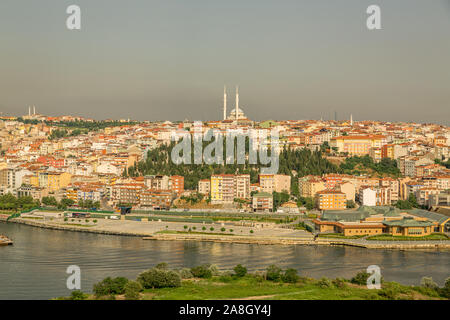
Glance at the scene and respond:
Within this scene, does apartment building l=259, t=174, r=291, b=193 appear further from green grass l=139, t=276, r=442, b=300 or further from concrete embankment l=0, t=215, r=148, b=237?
green grass l=139, t=276, r=442, b=300

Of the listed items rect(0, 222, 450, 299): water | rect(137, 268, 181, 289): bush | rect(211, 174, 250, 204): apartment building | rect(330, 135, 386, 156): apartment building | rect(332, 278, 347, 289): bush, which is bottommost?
rect(0, 222, 450, 299): water

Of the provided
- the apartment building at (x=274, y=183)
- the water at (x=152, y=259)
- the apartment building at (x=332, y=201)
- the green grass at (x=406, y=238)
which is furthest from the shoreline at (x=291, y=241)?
the apartment building at (x=274, y=183)

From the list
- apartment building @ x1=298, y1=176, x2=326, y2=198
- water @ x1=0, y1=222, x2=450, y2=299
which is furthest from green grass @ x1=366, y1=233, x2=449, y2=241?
apartment building @ x1=298, y1=176, x2=326, y2=198

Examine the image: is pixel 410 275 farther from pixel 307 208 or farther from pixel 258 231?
pixel 307 208

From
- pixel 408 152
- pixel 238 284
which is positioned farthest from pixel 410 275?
pixel 408 152

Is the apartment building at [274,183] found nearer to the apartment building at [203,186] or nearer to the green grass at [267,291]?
the apartment building at [203,186]

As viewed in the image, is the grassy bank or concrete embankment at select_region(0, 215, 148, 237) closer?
the grassy bank

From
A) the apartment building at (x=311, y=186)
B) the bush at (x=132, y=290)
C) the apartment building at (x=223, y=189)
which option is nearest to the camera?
the bush at (x=132, y=290)
